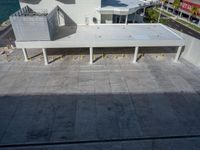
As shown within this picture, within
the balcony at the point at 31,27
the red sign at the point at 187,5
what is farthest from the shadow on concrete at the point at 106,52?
the red sign at the point at 187,5

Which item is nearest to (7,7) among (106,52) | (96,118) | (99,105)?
(106,52)

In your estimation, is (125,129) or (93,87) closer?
(125,129)

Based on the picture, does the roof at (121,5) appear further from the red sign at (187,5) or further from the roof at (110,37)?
the red sign at (187,5)

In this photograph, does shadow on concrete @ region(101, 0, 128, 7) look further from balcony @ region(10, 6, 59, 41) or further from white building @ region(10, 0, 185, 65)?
balcony @ region(10, 6, 59, 41)

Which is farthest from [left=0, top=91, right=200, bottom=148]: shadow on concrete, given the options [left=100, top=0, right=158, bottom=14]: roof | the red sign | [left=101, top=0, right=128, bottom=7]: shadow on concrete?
the red sign

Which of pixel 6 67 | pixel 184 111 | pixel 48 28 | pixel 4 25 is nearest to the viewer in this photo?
pixel 184 111

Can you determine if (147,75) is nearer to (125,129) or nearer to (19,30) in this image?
(125,129)

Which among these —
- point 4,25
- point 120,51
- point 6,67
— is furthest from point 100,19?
point 4,25
